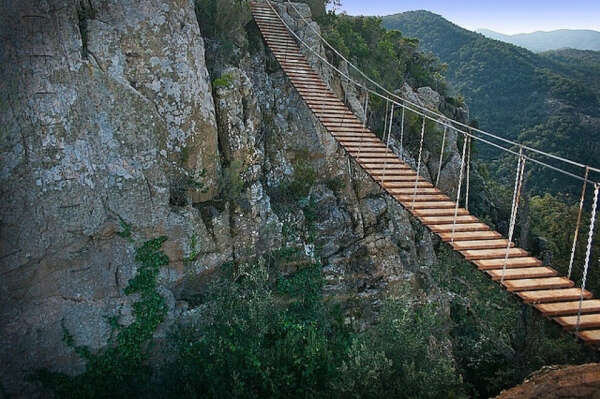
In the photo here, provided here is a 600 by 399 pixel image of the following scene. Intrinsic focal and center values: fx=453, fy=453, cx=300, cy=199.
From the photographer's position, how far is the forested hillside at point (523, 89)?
27000 mm

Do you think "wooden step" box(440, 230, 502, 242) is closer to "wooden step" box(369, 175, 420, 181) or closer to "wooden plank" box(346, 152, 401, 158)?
"wooden step" box(369, 175, 420, 181)

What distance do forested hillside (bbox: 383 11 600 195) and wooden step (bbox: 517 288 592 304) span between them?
23718 mm

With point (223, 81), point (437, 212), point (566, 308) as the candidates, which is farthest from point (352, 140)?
point (566, 308)

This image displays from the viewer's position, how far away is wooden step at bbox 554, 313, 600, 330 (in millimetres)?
3871

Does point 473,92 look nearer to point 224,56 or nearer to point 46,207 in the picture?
point 224,56

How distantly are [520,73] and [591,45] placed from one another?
258ft

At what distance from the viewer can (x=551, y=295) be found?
13.9ft

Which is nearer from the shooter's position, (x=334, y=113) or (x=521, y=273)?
(x=521, y=273)

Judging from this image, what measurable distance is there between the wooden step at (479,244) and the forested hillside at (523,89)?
23.1m

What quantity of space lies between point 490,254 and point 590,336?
1335 mm

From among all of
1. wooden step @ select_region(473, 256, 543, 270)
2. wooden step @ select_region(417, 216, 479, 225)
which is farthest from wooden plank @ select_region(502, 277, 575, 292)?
wooden step @ select_region(417, 216, 479, 225)

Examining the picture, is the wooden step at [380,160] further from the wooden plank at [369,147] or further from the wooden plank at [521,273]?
the wooden plank at [521,273]

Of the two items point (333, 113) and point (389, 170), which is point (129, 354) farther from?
point (333, 113)

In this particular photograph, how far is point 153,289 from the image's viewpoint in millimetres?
6688
